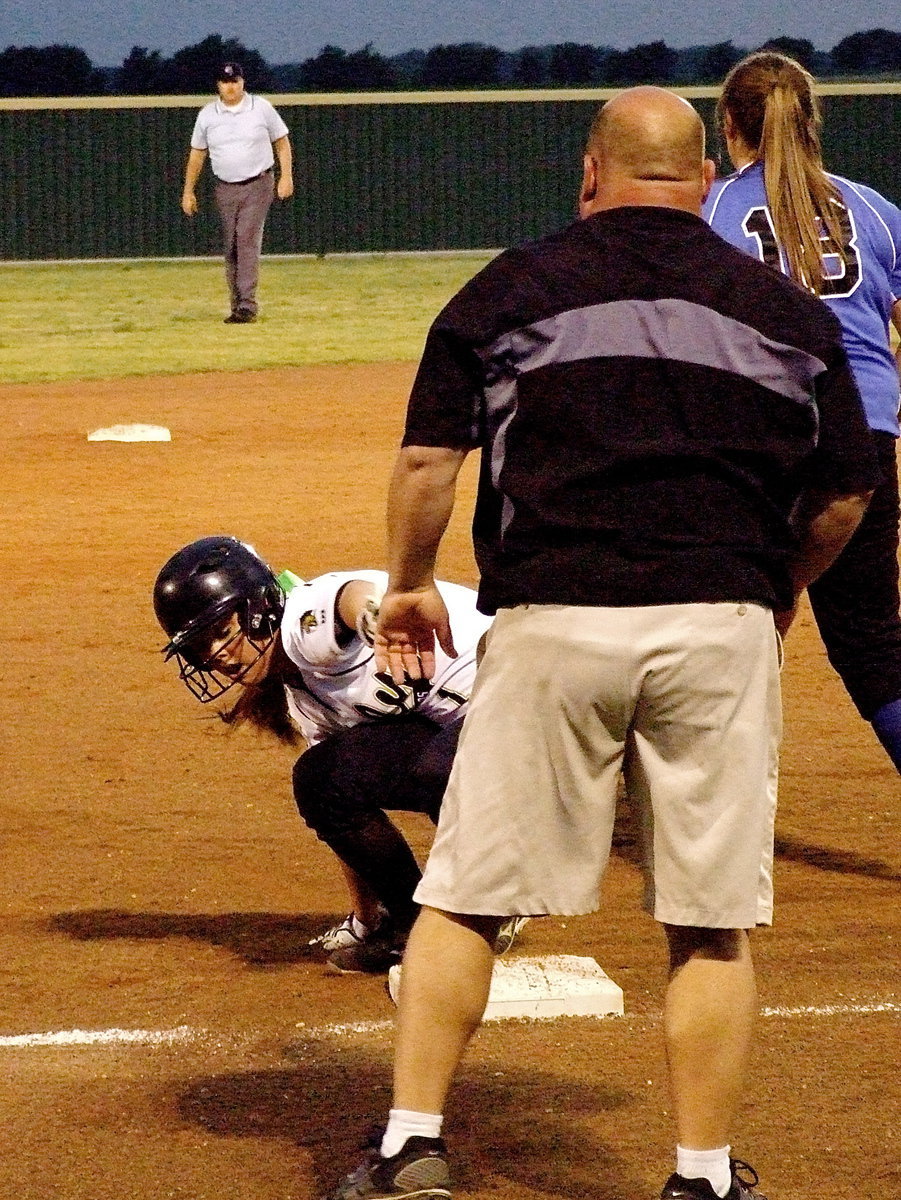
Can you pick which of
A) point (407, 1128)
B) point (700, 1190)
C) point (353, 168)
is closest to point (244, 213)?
point (353, 168)

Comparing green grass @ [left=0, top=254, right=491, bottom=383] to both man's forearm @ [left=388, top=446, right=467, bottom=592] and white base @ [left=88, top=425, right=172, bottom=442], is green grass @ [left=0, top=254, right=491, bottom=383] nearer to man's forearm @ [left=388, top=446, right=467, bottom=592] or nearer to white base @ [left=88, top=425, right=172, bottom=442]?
white base @ [left=88, top=425, right=172, bottom=442]

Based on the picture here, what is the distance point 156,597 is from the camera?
4387 mm

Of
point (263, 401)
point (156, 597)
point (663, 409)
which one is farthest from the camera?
point (263, 401)

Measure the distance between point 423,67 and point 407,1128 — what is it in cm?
4728

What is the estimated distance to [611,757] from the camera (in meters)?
3.14

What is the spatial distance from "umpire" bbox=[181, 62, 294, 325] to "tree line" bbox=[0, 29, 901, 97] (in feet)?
72.8

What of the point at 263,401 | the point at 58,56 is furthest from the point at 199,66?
the point at 263,401

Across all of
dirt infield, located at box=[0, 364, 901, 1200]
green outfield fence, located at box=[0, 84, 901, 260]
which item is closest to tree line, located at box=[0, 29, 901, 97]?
green outfield fence, located at box=[0, 84, 901, 260]

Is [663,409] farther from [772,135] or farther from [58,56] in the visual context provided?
[58,56]

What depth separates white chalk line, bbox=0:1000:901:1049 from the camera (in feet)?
13.7

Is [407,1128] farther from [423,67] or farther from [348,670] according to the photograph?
[423,67]

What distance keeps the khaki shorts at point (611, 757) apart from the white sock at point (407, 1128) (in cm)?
34

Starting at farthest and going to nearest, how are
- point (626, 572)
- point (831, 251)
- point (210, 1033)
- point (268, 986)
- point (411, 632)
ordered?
point (831, 251), point (268, 986), point (210, 1033), point (411, 632), point (626, 572)

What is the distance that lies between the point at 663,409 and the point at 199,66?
4152cm
